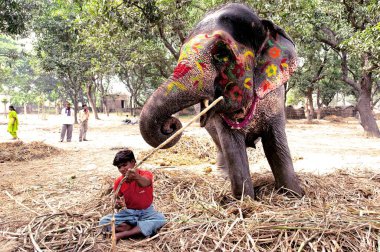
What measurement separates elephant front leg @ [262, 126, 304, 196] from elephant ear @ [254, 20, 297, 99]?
555 millimetres

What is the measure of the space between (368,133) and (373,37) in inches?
325

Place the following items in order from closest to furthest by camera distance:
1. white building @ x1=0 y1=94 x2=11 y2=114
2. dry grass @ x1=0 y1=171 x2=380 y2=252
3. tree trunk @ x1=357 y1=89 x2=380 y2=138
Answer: dry grass @ x1=0 y1=171 x2=380 y2=252 → tree trunk @ x1=357 y1=89 x2=380 y2=138 → white building @ x1=0 y1=94 x2=11 y2=114

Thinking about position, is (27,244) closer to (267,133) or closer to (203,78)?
(203,78)

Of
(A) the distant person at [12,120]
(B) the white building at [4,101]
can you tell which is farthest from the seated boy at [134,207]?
(B) the white building at [4,101]

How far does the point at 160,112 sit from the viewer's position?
2840mm

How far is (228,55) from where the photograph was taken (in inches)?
127

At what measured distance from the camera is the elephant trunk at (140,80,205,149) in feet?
9.30

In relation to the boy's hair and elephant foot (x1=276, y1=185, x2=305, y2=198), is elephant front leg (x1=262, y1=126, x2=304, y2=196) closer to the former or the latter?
elephant foot (x1=276, y1=185, x2=305, y2=198)

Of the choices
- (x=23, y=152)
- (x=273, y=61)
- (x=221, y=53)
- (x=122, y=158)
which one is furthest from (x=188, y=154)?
(x=122, y=158)

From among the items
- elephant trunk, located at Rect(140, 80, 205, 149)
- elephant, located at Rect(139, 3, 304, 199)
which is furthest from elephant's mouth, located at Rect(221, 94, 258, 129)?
elephant trunk, located at Rect(140, 80, 205, 149)

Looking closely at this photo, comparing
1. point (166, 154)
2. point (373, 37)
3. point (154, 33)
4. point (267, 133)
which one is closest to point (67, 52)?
point (154, 33)

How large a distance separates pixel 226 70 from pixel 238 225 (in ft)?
4.78

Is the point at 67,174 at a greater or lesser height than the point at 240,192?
lesser

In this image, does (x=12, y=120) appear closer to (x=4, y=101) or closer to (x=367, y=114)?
(x=367, y=114)
